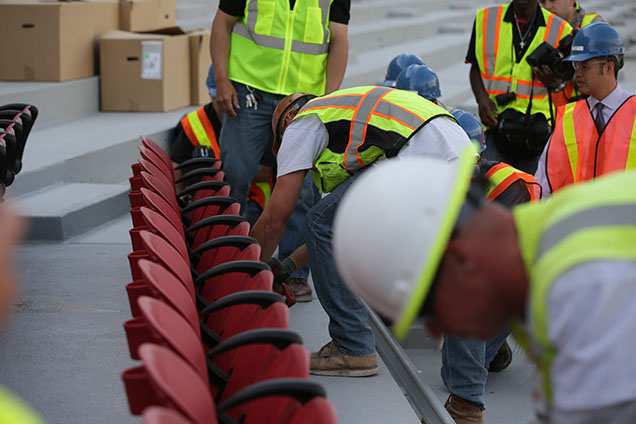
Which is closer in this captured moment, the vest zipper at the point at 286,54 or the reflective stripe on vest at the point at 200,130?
the vest zipper at the point at 286,54

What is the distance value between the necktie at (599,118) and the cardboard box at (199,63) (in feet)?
11.3

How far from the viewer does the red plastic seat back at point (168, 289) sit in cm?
181

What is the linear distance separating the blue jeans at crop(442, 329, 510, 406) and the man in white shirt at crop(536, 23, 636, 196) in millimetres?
979

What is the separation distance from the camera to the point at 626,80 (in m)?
11.5

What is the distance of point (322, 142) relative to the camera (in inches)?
113

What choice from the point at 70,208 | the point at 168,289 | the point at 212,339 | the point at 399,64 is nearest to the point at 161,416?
the point at 168,289

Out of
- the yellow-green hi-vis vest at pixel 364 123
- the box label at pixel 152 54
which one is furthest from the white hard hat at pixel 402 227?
the box label at pixel 152 54

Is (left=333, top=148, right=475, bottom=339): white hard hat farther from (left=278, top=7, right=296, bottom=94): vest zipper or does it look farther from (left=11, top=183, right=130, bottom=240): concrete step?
(left=11, top=183, right=130, bottom=240): concrete step

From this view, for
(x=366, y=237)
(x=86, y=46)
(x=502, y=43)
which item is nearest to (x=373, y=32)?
(x=86, y=46)

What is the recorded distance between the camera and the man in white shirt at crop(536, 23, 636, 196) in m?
3.54

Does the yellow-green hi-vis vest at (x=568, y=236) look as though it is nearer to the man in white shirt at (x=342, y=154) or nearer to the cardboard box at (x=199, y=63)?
the man in white shirt at (x=342, y=154)

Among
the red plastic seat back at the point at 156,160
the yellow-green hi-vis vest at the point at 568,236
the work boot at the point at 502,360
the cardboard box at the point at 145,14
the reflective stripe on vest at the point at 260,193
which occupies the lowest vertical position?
the work boot at the point at 502,360

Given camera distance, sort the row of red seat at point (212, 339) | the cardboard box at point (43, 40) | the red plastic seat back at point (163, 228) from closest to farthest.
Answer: the row of red seat at point (212, 339)
the red plastic seat back at point (163, 228)
the cardboard box at point (43, 40)

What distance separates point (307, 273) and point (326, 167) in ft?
3.40
